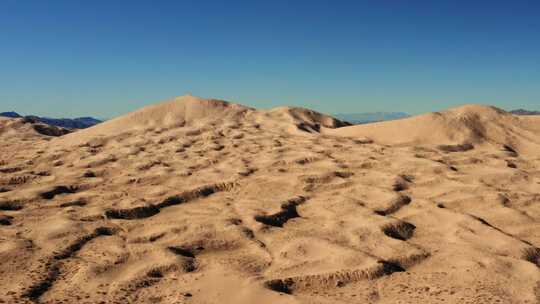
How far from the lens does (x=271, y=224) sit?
4.11 metres

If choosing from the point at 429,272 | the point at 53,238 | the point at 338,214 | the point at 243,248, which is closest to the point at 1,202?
the point at 53,238

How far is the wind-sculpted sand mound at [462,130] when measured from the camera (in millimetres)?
8586

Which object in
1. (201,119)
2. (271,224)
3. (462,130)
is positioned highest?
(201,119)

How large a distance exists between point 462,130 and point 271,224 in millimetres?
6407

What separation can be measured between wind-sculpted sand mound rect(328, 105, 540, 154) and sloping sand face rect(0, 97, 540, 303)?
340mm

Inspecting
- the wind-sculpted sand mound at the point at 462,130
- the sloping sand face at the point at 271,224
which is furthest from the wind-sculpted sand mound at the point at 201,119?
the sloping sand face at the point at 271,224

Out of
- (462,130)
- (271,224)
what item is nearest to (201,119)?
(462,130)

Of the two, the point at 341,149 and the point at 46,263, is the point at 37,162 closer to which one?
the point at 46,263

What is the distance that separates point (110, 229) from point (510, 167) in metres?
5.72

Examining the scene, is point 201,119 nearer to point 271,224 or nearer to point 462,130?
point 462,130

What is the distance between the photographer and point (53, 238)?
3580 millimetres

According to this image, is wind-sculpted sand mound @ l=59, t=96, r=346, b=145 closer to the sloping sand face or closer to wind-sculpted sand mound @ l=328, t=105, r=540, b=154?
wind-sculpted sand mound @ l=328, t=105, r=540, b=154

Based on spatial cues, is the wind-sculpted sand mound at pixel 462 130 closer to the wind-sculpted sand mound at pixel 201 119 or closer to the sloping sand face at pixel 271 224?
the sloping sand face at pixel 271 224

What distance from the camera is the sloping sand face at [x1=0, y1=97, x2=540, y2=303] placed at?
2820 millimetres
